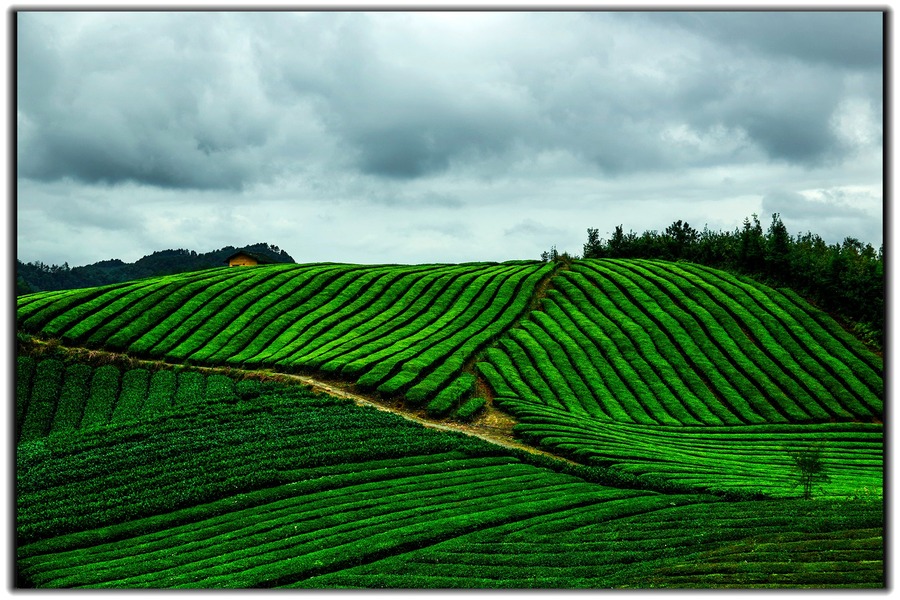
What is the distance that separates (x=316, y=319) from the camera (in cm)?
7600

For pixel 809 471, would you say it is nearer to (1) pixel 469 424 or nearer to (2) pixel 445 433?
(2) pixel 445 433

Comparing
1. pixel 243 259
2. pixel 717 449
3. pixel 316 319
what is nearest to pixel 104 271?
pixel 243 259

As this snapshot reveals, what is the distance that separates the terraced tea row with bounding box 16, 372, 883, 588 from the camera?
25.5 meters

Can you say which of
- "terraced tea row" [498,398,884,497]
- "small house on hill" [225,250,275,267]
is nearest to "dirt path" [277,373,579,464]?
"terraced tea row" [498,398,884,497]

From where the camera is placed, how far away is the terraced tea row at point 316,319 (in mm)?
63188

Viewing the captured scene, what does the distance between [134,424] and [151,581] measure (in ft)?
84.3

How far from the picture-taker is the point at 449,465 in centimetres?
4216

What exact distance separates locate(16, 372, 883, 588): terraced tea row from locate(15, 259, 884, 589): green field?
6.4 inches

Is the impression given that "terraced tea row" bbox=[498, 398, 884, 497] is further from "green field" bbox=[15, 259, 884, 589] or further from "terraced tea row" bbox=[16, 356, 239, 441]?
"terraced tea row" bbox=[16, 356, 239, 441]

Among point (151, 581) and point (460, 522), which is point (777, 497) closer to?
point (460, 522)

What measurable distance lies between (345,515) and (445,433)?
15.9 m

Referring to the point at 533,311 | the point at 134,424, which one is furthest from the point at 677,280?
the point at 134,424

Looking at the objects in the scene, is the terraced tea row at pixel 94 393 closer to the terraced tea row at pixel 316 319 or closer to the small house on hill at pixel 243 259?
the terraced tea row at pixel 316 319

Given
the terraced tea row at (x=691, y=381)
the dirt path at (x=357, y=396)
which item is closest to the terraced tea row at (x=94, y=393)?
the dirt path at (x=357, y=396)
